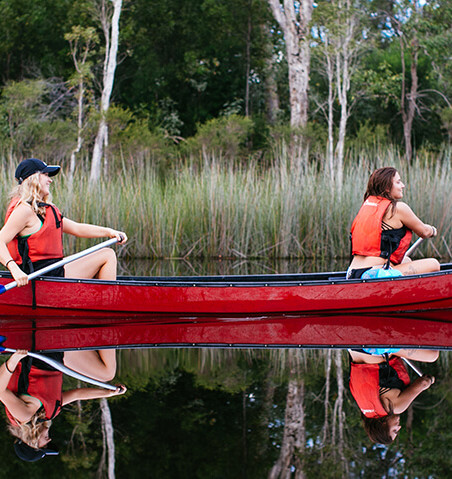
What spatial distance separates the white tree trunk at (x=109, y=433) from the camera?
8.23 feet

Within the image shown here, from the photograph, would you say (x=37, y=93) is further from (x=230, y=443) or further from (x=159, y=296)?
(x=230, y=443)

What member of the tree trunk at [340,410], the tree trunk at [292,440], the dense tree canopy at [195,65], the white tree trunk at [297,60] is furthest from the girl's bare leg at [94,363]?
the dense tree canopy at [195,65]

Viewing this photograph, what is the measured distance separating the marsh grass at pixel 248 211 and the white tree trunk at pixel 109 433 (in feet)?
23.3

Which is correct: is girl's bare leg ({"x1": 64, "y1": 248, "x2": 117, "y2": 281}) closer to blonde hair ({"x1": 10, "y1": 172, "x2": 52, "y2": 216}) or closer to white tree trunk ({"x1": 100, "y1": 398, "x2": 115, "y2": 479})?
blonde hair ({"x1": 10, "y1": 172, "x2": 52, "y2": 216})

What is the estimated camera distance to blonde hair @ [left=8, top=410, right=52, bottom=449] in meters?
2.79

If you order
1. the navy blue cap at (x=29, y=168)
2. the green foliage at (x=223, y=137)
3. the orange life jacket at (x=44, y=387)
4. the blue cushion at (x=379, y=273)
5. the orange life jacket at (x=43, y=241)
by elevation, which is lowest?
the orange life jacket at (x=44, y=387)

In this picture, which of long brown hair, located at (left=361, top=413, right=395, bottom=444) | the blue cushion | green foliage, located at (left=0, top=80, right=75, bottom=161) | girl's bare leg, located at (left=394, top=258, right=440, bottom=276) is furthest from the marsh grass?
green foliage, located at (left=0, top=80, right=75, bottom=161)

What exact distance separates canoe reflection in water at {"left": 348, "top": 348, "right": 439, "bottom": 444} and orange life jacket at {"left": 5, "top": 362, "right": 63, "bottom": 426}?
1296mm

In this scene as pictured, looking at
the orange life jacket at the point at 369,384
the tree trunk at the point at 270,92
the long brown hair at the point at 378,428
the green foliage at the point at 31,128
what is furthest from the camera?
the tree trunk at the point at 270,92

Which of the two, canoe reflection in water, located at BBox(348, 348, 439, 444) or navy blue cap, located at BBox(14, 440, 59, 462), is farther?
canoe reflection in water, located at BBox(348, 348, 439, 444)

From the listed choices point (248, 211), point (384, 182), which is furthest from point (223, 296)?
point (248, 211)

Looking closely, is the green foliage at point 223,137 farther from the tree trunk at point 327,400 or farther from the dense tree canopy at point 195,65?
the tree trunk at point 327,400

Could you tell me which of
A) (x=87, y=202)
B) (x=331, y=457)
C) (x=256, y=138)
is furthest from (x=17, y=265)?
(x=256, y=138)

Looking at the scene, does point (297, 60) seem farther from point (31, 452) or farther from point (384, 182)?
point (31, 452)
